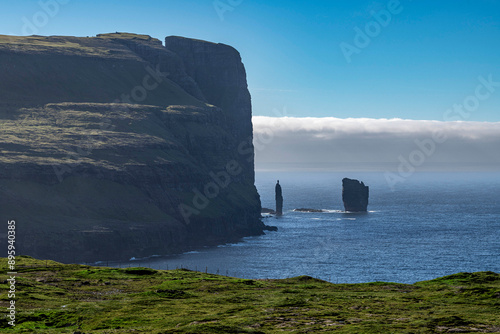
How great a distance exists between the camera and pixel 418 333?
42844 mm

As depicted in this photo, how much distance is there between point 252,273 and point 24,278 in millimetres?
112340

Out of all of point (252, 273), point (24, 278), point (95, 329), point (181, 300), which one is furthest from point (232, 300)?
point (252, 273)

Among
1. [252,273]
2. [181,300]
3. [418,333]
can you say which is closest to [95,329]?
[181,300]

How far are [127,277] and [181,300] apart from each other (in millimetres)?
21424

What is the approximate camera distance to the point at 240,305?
5762cm

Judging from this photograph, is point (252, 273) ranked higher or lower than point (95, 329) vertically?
lower

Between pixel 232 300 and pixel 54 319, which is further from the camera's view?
pixel 232 300

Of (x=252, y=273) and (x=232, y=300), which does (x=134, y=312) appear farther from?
(x=252, y=273)

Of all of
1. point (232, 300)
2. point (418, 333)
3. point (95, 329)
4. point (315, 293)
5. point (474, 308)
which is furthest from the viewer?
point (315, 293)

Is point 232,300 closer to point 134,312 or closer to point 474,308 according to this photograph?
point 134,312

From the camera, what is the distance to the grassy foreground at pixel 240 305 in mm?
46594

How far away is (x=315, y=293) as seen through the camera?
216 feet

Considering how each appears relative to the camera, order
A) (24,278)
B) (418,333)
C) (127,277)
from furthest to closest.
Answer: (127,277) < (24,278) < (418,333)

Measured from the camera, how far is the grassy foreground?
46594 mm
